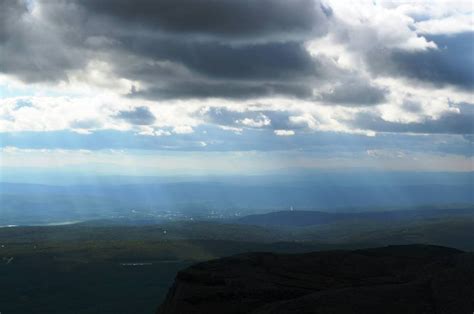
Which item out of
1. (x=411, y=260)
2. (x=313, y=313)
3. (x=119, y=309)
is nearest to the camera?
(x=313, y=313)

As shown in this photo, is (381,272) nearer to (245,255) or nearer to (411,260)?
(411,260)

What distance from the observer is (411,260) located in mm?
102312

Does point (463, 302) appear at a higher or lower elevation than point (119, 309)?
higher

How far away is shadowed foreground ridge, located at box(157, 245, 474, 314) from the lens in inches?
2509

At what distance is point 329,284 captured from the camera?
83.8 meters

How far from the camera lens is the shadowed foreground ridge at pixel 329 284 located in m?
63.7

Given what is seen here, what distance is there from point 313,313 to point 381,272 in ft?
114

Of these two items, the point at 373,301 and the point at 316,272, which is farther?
the point at 316,272

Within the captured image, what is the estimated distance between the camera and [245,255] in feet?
351

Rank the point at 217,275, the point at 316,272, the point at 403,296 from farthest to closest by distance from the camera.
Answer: the point at 316,272 < the point at 217,275 < the point at 403,296

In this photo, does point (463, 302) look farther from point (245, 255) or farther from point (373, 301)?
point (245, 255)

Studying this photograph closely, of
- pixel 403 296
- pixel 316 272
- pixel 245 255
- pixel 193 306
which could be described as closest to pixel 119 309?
pixel 245 255

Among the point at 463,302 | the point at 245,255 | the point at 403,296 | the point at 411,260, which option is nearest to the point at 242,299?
the point at 403,296

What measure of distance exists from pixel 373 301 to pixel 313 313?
7991mm
